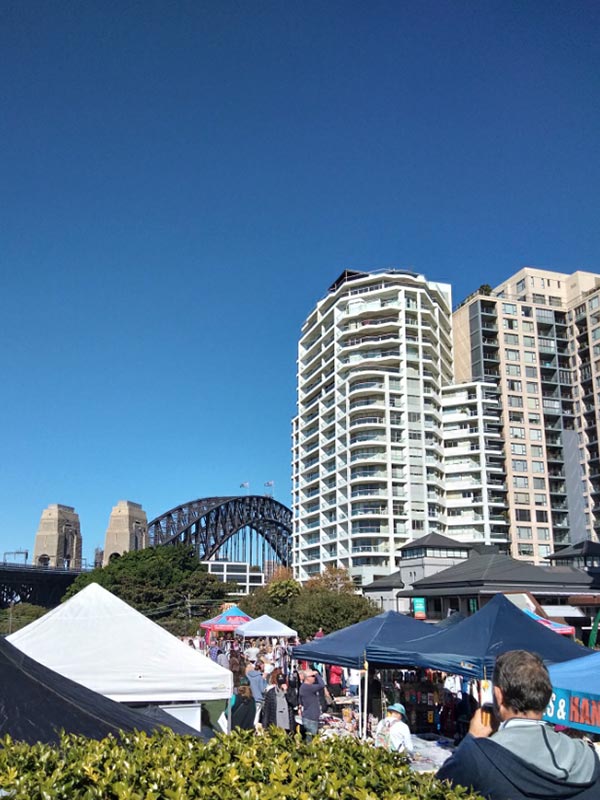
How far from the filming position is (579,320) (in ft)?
252

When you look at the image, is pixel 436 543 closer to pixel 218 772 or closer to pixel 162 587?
pixel 162 587

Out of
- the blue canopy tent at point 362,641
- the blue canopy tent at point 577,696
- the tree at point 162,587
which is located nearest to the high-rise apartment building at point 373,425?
the tree at point 162,587

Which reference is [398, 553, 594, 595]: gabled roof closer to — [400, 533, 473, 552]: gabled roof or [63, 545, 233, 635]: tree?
[400, 533, 473, 552]: gabled roof

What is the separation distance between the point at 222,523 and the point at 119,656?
379 feet

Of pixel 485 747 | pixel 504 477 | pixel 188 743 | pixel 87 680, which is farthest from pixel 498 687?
pixel 504 477

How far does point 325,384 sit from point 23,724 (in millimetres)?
71990

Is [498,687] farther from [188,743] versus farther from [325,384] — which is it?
[325,384]

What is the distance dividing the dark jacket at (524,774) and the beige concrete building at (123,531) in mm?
97820

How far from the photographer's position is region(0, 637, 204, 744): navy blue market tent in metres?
5.09

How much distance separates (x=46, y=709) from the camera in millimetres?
5363

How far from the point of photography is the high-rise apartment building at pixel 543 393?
71062 millimetres

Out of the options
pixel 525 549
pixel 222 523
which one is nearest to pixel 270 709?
pixel 525 549

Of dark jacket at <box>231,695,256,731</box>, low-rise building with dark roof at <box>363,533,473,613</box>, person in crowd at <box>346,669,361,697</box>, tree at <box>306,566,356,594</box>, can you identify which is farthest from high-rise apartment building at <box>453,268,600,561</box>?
dark jacket at <box>231,695,256,731</box>

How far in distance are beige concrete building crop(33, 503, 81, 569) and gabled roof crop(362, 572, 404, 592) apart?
55.5 metres
